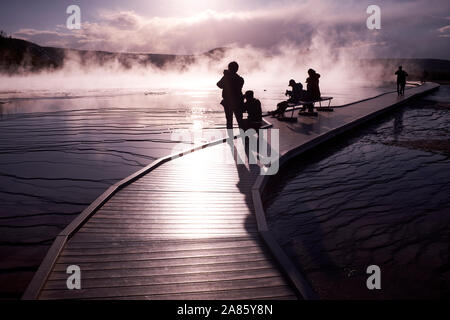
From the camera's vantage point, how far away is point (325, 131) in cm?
1077

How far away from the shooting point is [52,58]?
460 feet

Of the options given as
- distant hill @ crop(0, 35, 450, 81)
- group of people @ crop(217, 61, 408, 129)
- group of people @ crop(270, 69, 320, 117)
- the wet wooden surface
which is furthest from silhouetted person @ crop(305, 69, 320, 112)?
distant hill @ crop(0, 35, 450, 81)

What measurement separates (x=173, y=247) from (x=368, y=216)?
360 cm

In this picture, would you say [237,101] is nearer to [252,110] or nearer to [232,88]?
[232,88]

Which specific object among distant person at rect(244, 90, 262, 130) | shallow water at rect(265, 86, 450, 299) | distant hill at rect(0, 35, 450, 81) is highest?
distant hill at rect(0, 35, 450, 81)

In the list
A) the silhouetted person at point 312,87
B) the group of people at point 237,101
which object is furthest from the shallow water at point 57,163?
the silhouetted person at point 312,87

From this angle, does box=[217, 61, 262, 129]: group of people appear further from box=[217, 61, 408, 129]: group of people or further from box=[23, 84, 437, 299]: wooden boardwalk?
box=[23, 84, 437, 299]: wooden boardwalk

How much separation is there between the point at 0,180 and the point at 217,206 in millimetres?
4677

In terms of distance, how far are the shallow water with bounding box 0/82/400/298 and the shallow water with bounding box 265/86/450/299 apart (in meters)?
3.18

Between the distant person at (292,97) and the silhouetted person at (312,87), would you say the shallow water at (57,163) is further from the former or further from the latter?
the silhouetted person at (312,87)

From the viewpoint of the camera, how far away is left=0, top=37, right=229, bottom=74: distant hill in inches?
3513

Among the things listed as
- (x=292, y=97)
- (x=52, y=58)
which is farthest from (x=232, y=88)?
(x=52, y=58)
